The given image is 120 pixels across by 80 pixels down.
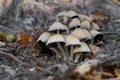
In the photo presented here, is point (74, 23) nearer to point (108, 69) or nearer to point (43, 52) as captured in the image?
point (43, 52)

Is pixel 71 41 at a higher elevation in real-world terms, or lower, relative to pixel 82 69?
higher

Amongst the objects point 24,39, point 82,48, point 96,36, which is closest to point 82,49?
point 82,48

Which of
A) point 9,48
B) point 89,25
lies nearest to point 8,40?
point 9,48

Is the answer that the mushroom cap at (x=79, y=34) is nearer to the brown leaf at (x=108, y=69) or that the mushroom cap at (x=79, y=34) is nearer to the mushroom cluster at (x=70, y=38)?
the mushroom cluster at (x=70, y=38)

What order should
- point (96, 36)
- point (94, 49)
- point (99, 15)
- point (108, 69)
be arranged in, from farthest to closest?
point (99, 15) → point (96, 36) → point (94, 49) → point (108, 69)

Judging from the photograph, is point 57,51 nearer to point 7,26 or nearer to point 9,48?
point 9,48

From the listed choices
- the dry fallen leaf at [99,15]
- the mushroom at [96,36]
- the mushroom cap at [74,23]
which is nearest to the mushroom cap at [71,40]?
the mushroom cap at [74,23]

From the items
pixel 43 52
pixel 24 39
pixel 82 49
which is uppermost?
pixel 24 39
